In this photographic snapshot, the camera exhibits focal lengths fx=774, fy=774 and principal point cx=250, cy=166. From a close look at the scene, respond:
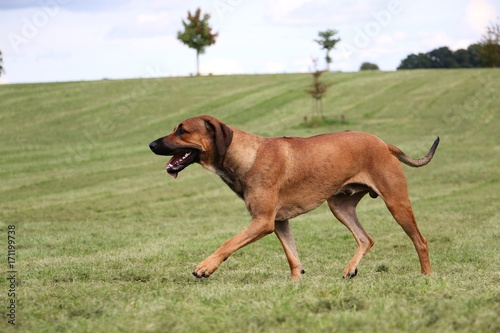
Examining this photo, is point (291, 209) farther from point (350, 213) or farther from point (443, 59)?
point (443, 59)

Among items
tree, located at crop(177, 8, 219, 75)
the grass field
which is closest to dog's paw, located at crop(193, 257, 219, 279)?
the grass field

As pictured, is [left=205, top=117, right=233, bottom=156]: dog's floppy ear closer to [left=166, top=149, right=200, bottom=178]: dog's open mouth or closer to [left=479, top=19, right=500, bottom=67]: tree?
[left=166, top=149, right=200, bottom=178]: dog's open mouth

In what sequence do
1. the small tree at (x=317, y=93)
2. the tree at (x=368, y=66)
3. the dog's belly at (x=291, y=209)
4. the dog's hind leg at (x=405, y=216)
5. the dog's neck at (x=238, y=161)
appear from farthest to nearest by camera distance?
the tree at (x=368, y=66) < the small tree at (x=317, y=93) < the dog's hind leg at (x=405, y=216) < the dog's belly at (x=291, y=209) < the dog's neck at (x=238, y=161)

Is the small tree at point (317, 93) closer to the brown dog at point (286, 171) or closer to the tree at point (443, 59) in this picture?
the brown dog at point (286, 171)

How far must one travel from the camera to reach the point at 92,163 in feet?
105

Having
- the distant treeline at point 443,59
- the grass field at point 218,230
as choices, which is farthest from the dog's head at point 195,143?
the distant treeline at point 443,59

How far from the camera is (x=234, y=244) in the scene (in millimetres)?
7902

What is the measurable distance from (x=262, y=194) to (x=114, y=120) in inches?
1619

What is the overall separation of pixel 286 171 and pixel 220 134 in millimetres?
883

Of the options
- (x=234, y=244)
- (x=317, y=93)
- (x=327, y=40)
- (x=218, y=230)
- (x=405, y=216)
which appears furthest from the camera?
(x=327, y=40)

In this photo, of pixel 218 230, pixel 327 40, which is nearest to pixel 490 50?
pixel 327 40

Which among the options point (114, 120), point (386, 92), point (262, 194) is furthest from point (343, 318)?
point (386, 92)

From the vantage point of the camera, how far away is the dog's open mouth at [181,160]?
8273mm

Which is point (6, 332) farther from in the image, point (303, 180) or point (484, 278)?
point (484, 278)
